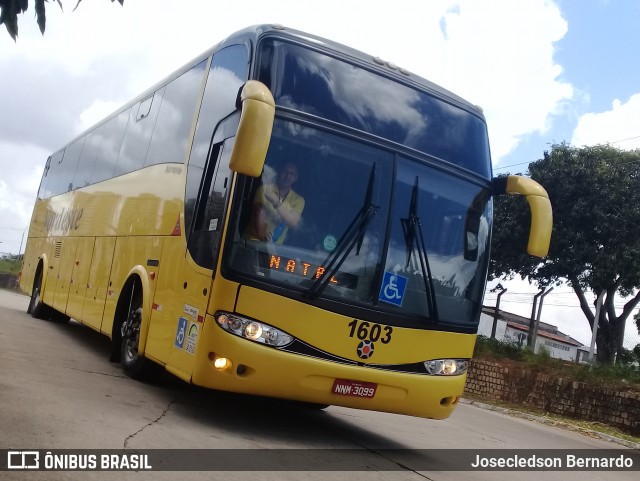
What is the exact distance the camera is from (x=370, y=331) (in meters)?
6.61

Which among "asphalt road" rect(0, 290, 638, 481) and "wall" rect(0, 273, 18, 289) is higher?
"asphalt road" rect(0, 290, 638, 481)

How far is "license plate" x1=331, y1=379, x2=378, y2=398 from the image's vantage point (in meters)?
6.50

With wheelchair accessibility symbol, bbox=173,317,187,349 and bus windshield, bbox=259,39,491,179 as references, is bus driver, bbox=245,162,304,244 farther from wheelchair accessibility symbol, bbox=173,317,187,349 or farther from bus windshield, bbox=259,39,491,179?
wheelchair accessibility symbol, bbox=173,317,187,349

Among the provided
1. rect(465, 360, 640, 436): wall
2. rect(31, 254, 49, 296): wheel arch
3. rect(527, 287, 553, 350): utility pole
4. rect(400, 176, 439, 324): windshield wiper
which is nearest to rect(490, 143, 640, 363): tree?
rect(527, 287, 553, 350): utility pole

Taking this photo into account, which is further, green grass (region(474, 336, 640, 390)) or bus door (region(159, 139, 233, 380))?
green grass (region(474, 336, 640, 390))

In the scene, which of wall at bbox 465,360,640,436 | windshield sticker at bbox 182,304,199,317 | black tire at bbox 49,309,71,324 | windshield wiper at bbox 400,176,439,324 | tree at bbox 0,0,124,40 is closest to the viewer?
tree at bbox 0,0,124,40

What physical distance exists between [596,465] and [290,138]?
6.31 meters

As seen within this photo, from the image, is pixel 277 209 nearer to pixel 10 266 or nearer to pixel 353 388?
pixel 353 388

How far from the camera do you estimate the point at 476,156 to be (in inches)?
299

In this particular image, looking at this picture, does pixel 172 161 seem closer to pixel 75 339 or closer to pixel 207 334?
pixel 207 334

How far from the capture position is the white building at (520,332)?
76.0 feet

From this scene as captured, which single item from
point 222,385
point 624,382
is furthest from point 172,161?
point 624,382

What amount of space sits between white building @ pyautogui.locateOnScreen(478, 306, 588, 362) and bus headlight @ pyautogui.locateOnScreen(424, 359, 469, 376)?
1266 cm

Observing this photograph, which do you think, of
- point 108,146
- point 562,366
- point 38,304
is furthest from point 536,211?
point 38,304
